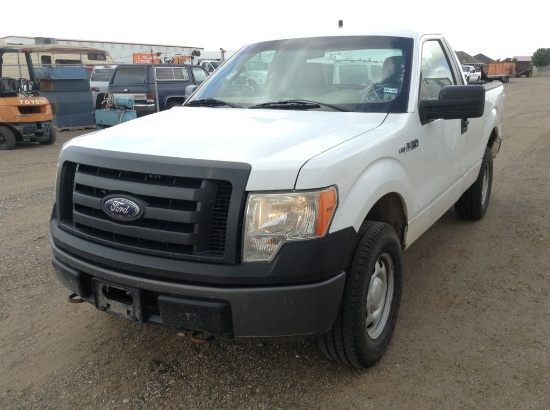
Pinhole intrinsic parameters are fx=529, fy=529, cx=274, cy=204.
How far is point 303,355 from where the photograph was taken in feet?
10.4

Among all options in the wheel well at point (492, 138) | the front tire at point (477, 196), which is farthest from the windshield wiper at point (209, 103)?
the wheel well at point (492, 138)

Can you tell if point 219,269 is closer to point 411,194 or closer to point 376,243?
point 376,243

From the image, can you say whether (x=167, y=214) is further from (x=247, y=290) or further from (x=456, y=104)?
(x=456, y=104)

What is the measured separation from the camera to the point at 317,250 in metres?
2.39

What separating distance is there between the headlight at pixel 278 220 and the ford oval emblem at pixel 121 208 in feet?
1.84

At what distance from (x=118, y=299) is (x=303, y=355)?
1160mm

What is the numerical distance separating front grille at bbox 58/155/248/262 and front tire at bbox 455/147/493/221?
3738 mm

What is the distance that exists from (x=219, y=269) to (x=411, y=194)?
1.51 metres

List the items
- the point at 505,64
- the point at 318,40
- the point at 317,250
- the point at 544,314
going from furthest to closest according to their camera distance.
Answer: the point at 505,64
the point at 318,40
the point at 544,314
the point at 317,250

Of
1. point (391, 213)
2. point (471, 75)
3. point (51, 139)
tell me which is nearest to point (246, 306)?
point (391, 213)

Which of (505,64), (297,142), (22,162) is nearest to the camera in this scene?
(297,142)

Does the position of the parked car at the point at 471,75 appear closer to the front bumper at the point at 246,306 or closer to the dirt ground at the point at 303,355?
the dirt ground at the point at 303,355

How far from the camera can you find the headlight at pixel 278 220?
7.78ft

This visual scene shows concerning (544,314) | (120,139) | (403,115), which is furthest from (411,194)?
(120,139)
